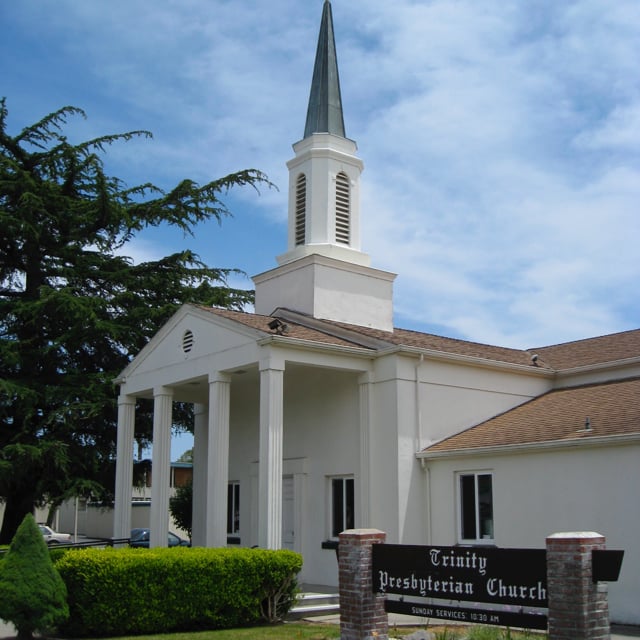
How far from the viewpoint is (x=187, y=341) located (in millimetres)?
20578

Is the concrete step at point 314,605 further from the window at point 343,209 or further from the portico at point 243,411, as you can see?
the window at point 343,209

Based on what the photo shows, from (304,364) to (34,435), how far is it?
43.4 ft

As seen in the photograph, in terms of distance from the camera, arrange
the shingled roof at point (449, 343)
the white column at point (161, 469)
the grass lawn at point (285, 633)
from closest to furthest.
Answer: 1. the grass lawn at point (285, 633)
2. the shingled roof at point (449, 343)
3. the white column at point (161, 469)

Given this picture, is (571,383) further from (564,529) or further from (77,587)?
(77,587)

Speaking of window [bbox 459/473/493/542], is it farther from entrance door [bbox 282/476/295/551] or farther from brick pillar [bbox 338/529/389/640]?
brick pillar [bbox 338/529/389/640]

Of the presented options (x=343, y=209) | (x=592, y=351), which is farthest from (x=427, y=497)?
(x=343, y=209)

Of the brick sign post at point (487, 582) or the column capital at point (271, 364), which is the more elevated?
the column capital at point (271, 364)

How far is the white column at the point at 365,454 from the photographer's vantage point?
18656 millimetres

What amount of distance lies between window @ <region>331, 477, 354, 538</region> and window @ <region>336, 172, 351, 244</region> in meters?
6.72

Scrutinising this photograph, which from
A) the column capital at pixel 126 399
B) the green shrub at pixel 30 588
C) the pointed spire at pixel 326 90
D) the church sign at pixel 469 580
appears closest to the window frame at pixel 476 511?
the church sign at pixel 469 580

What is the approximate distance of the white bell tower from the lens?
22.2 metres

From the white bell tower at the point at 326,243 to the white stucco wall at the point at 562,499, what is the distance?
221 inches

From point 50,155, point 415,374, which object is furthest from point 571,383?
point 50,155

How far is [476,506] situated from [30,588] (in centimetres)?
920
